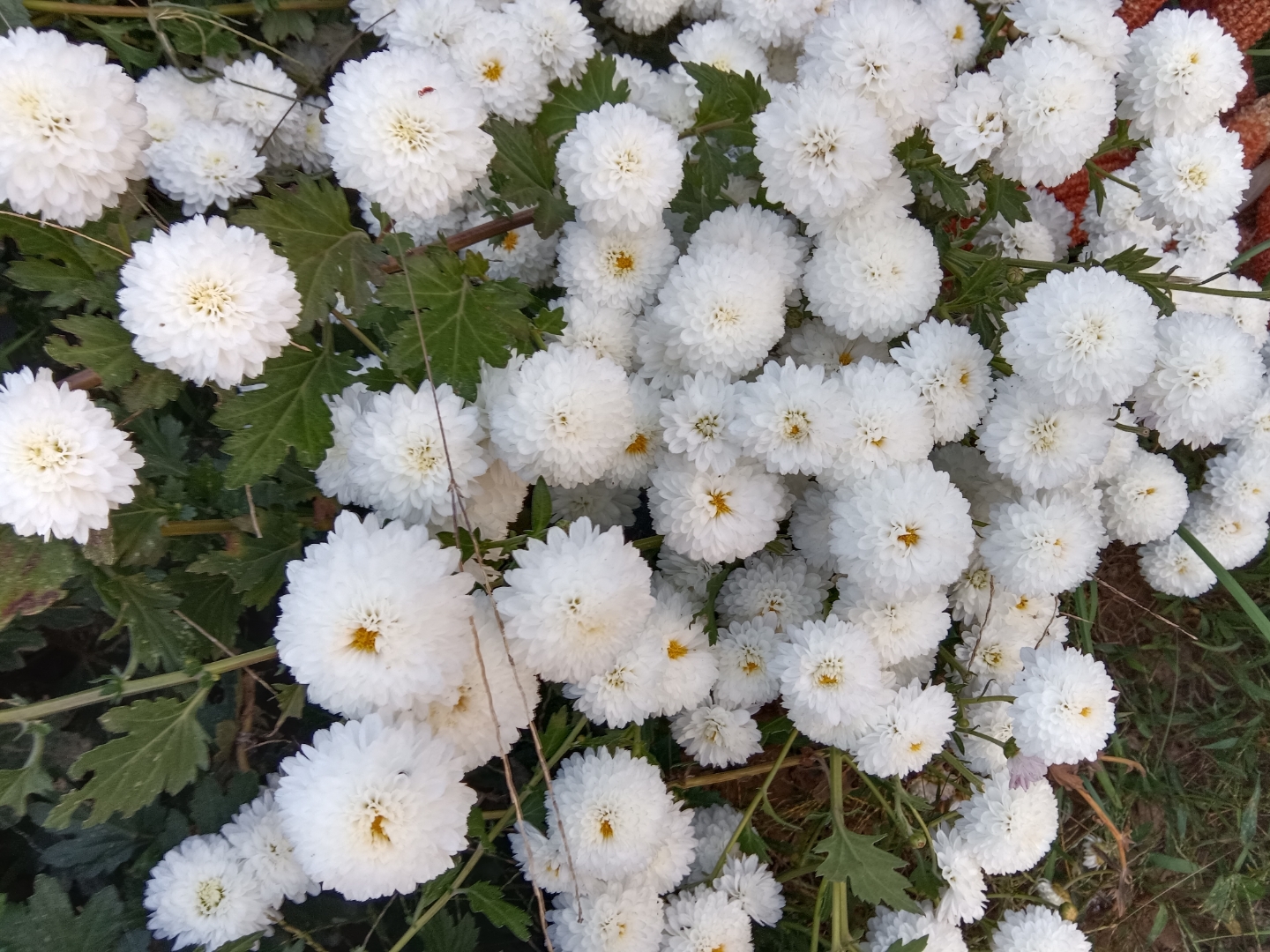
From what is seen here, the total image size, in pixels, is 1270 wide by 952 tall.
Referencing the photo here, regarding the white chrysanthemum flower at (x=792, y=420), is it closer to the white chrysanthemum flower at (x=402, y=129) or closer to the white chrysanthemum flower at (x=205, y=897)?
the white chrysanthemum flower at (x=402, y=129)

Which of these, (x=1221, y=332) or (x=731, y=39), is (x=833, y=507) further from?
(x=731, y=39)

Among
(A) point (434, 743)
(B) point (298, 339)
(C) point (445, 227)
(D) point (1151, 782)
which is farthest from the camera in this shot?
(D) point (1151, 782)

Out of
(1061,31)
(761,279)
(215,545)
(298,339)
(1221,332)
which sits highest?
(1061,31)

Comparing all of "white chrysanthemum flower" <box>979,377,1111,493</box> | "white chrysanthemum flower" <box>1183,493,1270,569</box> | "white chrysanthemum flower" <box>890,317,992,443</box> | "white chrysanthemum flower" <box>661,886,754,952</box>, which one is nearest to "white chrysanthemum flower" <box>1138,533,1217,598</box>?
"white chrysanthemum flower" <box>1183,493,1270,569</box>

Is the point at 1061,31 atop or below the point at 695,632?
atop

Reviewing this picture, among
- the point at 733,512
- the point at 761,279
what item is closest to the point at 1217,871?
the point at 733,512

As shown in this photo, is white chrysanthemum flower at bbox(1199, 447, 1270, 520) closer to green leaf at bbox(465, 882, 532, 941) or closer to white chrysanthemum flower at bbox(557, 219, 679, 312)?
white chrysanthemum flower at bbox(557, 219, 679, 312)

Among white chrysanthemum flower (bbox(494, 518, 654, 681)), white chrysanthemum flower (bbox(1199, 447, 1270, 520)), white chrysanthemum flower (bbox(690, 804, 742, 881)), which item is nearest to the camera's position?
white chrysanthemum flower (bbox(494, 518, 654, 681))
